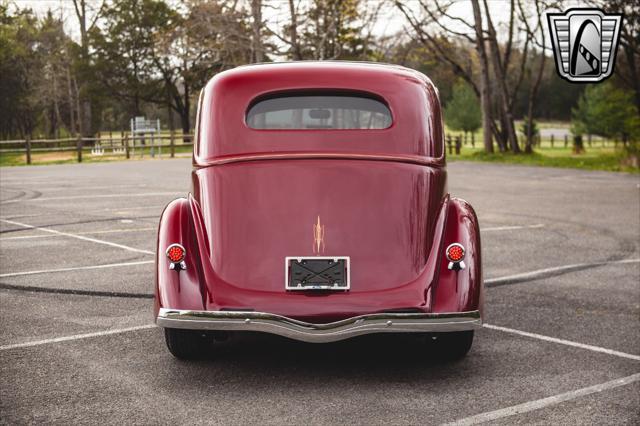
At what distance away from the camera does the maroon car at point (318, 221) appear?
16.4ft

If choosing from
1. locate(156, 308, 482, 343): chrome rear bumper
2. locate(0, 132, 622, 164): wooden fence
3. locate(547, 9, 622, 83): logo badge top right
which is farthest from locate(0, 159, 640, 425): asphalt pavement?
locate(0, 132, 622, 164): wooden fence

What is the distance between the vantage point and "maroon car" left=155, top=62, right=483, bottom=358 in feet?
16.4

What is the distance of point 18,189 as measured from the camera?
20.2m

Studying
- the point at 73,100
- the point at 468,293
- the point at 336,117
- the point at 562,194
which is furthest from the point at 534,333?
the point at 73,100

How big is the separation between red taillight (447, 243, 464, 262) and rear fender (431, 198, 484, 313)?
3cm

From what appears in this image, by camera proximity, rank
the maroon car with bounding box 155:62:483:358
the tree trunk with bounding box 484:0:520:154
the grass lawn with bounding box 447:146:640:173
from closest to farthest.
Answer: the maroon car with bounding box 155:62:483:358
the grass lawn with bounding box 447:146:640:173
the tree trunk with bounding box 484:0:520:154

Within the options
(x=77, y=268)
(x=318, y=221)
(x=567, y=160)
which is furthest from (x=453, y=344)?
(x=567, y=160)

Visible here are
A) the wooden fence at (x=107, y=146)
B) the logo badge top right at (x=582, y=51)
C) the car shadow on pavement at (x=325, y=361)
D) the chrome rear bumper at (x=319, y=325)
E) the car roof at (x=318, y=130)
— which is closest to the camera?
the chrome rear bumper at (x=319, y=325)

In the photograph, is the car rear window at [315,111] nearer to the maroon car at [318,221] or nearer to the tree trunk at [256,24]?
the maroon car at [318,221]

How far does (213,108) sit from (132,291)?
2638 mm

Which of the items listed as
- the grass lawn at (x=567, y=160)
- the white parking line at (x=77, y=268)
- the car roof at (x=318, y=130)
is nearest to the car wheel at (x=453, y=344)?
the car roof at (x=318, y=130)

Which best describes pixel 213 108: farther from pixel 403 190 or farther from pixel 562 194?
pixel 562 194

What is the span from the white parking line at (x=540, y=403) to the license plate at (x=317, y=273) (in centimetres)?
114

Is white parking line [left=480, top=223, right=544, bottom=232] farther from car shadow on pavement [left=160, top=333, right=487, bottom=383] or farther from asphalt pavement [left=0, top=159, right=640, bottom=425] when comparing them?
car shadow on pavement [left=160, top=333, right=487, bottom=383]
